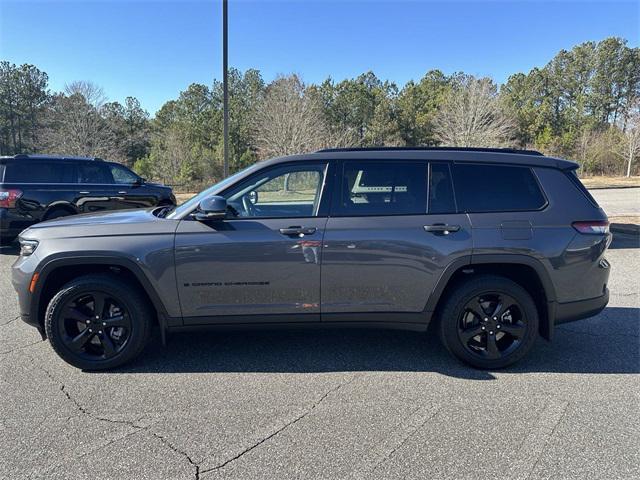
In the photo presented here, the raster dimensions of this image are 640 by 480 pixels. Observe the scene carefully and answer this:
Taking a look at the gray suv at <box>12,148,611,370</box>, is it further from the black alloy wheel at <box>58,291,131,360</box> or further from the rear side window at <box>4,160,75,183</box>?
the rear side window at <box>4,160,75,183</box>

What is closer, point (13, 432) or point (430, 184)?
point (13, 432)

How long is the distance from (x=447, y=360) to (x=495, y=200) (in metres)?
1.44

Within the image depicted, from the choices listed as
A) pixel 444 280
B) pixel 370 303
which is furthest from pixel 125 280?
pixel 444 280

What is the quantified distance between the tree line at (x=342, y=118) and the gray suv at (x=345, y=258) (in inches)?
1113

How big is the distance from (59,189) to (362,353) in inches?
287

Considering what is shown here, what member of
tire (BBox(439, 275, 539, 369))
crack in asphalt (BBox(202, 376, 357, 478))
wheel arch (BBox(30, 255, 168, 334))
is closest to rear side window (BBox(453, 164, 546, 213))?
tire (BBox(439, 275, 539, 369))

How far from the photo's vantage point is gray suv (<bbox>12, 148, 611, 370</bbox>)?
342 cm

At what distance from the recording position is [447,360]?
12.3 feet

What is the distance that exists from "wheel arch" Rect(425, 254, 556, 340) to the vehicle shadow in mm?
451

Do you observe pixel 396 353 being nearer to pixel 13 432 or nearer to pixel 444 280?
pixel 444 280

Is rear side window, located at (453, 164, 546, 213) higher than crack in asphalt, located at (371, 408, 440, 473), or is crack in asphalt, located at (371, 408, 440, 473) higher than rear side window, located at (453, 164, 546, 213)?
rear side window, located at (453, 164, 546, 213)

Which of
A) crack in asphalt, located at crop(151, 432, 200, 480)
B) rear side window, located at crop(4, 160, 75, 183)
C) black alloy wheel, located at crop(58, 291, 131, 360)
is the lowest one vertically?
crack in asphalt, located at crop(151, 432, 200, 480)

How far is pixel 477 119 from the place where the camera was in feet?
125

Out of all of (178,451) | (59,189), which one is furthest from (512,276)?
(59,189)
